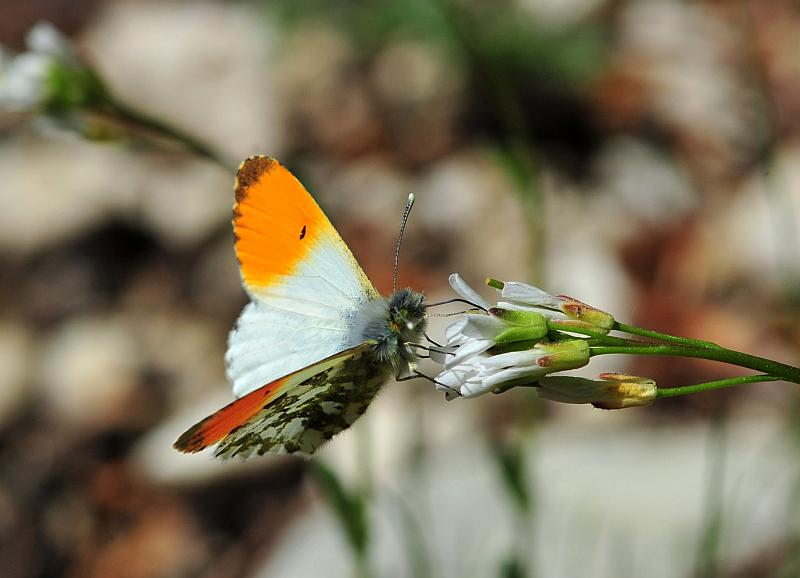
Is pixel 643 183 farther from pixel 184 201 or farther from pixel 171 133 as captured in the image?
pixel 171 133

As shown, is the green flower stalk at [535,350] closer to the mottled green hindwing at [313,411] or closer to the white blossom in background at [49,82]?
the mottled green hindwing at [313,411]

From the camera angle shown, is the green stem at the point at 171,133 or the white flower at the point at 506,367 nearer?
the white flower at the point at 506,367

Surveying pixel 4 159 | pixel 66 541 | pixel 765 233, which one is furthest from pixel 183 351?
pixel 765 233

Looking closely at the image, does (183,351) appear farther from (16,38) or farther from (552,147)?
(16,38)

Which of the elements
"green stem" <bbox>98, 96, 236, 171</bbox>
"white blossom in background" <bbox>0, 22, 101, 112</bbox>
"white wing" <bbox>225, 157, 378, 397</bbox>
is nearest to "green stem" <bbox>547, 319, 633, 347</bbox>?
"white wing" <bbox>225, 157, 378, 397</bbox>

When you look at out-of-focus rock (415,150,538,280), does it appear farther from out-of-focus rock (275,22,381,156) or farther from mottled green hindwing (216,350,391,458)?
mottled green hindwing (216,350,391,458)

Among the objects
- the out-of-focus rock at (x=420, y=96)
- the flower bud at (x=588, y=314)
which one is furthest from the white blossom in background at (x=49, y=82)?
the out-of-focus rock at (x=420, y=96)

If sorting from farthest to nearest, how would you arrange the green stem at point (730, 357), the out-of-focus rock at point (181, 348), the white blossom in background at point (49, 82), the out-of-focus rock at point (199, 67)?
the out-of-focus rock at point (199, 67) → the out-of-focus rock at point (181, 348) → the white blossom in background at point (49, 82) → the green stem at point (730, 357)
